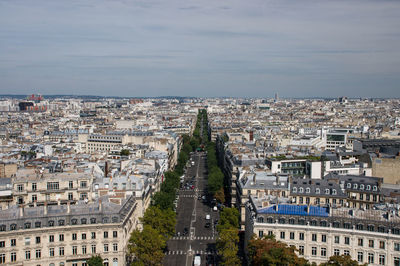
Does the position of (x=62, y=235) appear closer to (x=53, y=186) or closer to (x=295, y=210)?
(x=53, y=186)

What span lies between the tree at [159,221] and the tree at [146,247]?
907cm

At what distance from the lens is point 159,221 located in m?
77.1

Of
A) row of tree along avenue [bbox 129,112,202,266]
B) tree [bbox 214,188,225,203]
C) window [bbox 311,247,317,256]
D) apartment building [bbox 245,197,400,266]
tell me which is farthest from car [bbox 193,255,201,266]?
tree [bbox 214,188,225,203]

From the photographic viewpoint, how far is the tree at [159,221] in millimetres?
76875

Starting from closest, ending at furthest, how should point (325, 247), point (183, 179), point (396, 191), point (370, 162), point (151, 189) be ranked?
point (325, 247) → point (396, 191) → point (151, 189) → point (370, 162) → point (183, 179)

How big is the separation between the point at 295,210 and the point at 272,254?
479 inches

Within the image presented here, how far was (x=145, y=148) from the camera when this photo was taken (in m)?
142

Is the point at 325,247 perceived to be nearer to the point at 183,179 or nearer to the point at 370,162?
the point at 370,162

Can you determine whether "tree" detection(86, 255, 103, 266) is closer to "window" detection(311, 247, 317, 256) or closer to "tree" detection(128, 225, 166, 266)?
"tree" detection(128, 225, 166, 266)

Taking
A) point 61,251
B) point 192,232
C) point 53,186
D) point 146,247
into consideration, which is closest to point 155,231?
point 146,247

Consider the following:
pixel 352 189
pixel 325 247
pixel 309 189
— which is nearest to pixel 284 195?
pixel 309 189

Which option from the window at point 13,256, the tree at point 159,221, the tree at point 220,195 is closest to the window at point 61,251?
the window at point 13,256

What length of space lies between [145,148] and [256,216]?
79588mm

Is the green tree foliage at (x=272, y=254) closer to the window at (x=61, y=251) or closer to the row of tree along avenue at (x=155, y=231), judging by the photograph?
the row of tree along avenue at (x=155, y=231)
